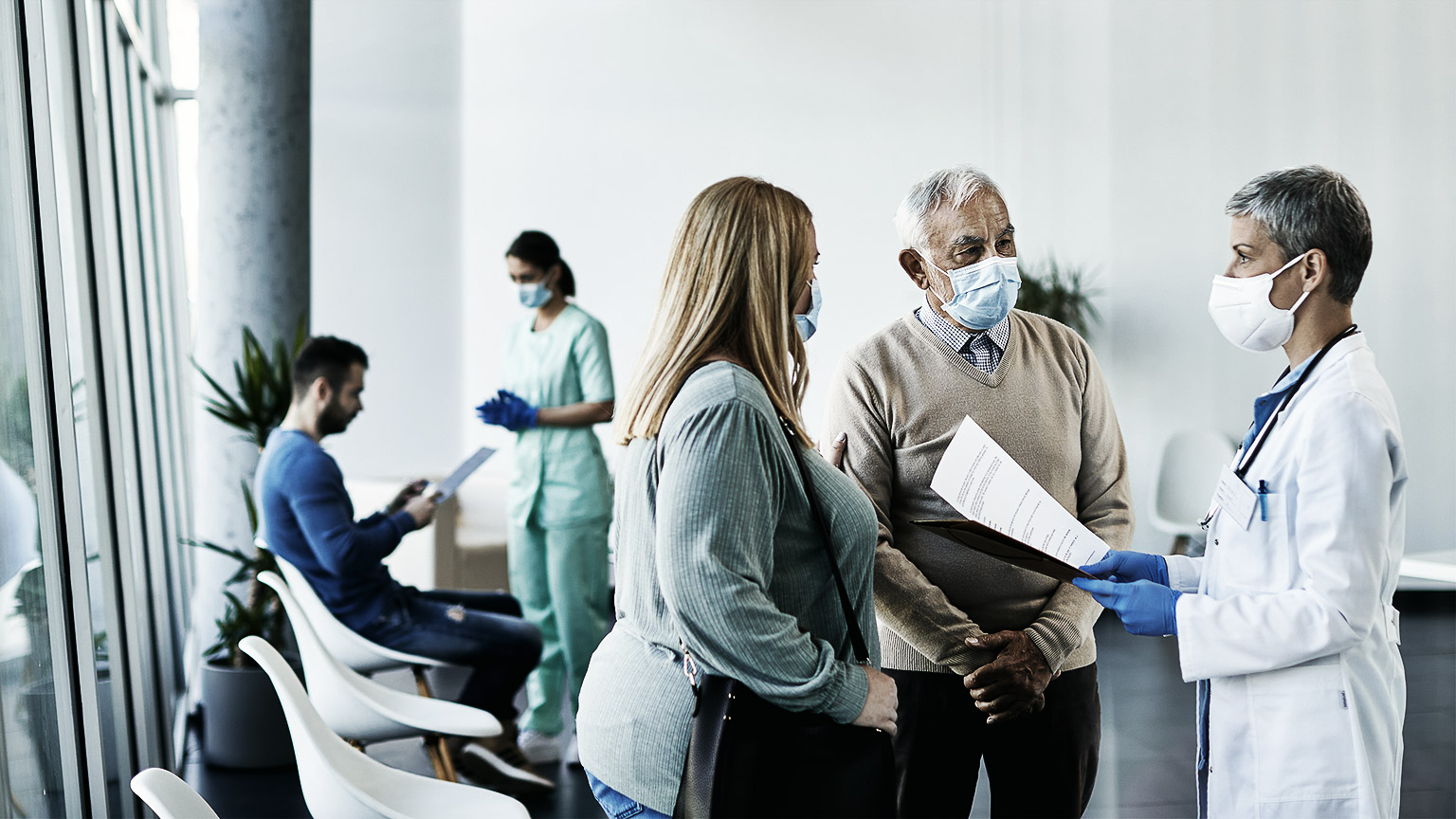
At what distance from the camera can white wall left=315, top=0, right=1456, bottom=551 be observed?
3312mm

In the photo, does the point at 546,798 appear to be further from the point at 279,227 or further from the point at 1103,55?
the point at 1103,55

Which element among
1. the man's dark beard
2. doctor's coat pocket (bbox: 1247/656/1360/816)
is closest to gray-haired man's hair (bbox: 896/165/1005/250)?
doctor's coat pocket (bbox: 1247/656/1360/816)

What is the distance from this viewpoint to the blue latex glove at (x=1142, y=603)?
149cm

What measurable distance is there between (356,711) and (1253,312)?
6.49 feet

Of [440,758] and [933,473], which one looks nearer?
[933,473]

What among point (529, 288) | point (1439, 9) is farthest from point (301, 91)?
point (1439, 9)

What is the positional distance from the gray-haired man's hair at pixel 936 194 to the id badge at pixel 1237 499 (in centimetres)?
64

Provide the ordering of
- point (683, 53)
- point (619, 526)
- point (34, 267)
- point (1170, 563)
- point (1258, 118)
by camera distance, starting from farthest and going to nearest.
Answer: point (683, 53)
point (1258, 118)
point (34, 267)
point (1170, 563)
point (619, 526)

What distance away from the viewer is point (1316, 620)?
1351 millimetres

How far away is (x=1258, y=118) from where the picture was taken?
3.47 m

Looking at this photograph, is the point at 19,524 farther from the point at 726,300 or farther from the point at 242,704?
the point at 242,704

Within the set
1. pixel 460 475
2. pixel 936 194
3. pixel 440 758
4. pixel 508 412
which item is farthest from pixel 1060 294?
pixel 440 758

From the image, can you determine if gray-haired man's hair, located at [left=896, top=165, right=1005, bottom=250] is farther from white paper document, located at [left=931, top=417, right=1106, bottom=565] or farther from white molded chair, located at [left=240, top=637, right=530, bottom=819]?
white molded chair, located at [left=240, top=637, right=530, bottom=819]

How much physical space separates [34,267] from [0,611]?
0.68 metres
